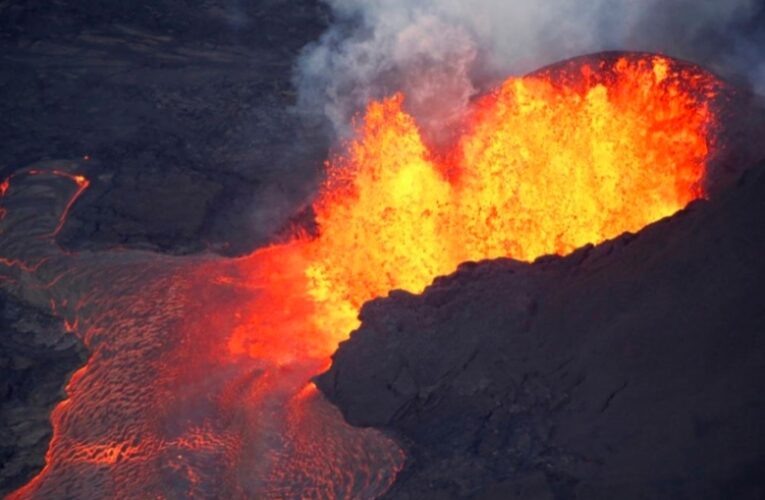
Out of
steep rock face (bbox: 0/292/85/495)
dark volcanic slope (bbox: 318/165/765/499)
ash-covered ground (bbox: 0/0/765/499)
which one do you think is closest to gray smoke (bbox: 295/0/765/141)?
ash-covered ground (bbox: 0/0/765/499)

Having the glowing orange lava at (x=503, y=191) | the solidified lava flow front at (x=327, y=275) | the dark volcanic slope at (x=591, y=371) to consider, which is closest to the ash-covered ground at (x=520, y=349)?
the dark volcanic slope at (x=591, y=371)

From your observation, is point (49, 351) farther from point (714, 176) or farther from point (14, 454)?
point (714, 176)

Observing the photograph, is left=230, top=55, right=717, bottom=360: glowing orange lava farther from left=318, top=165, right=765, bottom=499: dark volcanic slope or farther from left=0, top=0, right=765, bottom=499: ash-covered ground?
left=318, top=165, right=765, bottom=499: dark volcanic slope

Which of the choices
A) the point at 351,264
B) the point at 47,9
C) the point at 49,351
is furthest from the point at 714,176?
the point at 47,9

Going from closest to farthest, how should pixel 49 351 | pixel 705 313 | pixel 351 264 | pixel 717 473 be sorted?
pixel 717 473
pixel 705 313
pixel 49 351
pixel 351 264

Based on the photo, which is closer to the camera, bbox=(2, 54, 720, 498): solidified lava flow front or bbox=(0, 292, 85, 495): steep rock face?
bbox=(2, 54, 720, 498): solidified lava flow front

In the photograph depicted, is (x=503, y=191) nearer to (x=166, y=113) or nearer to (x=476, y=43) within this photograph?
(x=476, y=43)
